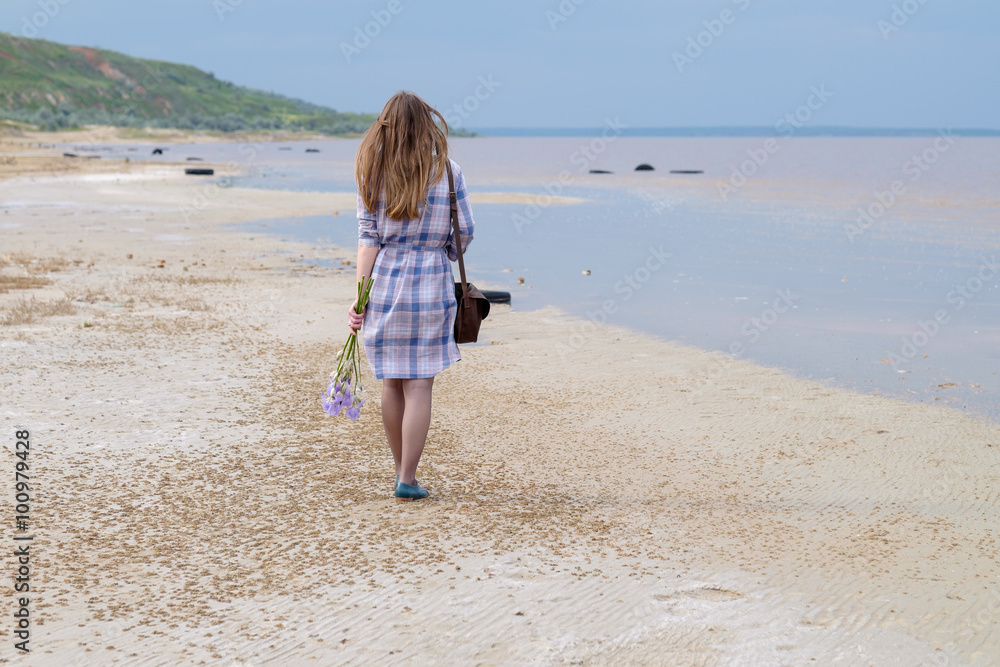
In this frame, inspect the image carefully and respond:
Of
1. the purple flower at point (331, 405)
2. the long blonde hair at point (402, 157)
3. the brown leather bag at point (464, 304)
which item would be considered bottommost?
the purple flower at point (331, 405)

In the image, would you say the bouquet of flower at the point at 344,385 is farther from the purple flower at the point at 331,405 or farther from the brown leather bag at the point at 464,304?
the brown leather bag at the point at 464,304

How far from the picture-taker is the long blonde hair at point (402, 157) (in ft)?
14.1

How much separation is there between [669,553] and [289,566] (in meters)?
1.66

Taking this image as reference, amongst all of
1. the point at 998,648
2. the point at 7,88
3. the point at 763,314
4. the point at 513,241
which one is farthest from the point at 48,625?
the point at 7,88

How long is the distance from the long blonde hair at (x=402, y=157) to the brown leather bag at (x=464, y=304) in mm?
153

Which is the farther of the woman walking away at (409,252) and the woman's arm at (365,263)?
the woman's arm at (365,263)

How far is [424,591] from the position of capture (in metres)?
3.65

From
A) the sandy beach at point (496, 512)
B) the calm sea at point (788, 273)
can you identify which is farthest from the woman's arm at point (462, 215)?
the calm sea at point (788, 273)

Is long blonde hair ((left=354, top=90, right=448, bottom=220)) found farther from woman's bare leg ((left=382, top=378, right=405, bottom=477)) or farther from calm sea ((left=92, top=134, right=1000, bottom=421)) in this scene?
calm sea ((left=92, top=134, right=1000, bottom=421))

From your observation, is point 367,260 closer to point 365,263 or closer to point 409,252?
point 365,263

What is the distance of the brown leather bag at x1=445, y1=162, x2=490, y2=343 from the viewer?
4457 mm

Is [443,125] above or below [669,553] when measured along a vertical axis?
above

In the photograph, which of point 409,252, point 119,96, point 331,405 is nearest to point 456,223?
point 409,252

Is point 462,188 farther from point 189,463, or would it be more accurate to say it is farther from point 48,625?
point 48,625
